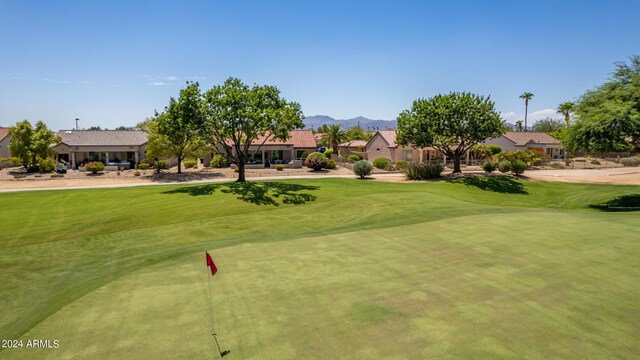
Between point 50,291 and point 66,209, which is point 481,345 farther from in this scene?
point 66,209

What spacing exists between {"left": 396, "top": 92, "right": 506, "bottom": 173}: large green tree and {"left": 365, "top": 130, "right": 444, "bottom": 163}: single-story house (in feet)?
51.2

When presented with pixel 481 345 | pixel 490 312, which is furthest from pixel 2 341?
pixel 490 312

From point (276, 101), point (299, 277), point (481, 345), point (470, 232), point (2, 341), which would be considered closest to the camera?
point (481, 345)

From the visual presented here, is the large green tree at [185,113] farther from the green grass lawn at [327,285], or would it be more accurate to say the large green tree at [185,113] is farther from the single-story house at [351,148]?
the single-story house at [351,148]

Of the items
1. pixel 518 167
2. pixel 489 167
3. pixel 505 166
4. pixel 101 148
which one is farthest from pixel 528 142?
pixel 101 148

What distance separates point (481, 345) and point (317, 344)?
3.05 metres

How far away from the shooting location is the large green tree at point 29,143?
172ft

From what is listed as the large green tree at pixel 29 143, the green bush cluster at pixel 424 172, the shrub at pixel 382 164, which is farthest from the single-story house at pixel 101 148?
the green bush cluster at pixel 424 172

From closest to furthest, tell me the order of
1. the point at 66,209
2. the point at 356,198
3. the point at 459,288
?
the point at 459,288 < the point at 66,209 < the point at 356,198

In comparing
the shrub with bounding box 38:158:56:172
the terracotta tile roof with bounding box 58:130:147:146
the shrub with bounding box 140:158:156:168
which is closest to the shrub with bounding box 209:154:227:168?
the shrub with bounding box 140:158:156:168

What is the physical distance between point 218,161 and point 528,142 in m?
57.2

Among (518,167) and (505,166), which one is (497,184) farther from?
(505,166)

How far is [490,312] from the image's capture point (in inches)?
344

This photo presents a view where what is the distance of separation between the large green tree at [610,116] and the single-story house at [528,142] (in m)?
45.5
